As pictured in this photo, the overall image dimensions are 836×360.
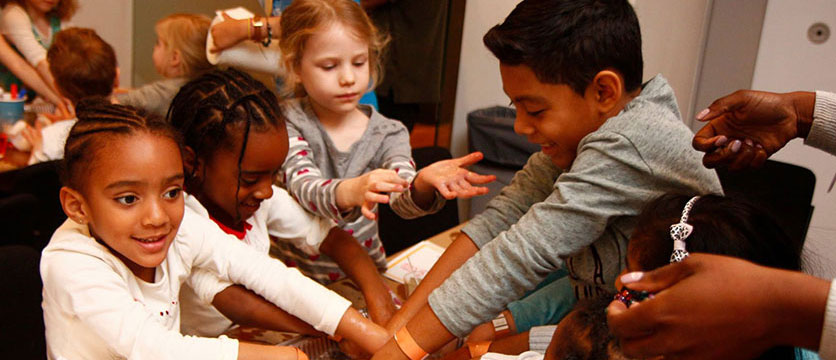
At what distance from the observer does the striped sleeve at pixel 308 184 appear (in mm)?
1378

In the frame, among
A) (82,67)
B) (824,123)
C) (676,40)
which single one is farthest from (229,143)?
(676,40)

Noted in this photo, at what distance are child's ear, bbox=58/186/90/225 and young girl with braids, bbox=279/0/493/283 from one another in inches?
21.7

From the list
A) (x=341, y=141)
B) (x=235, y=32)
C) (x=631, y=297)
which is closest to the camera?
(x=631, y=297)

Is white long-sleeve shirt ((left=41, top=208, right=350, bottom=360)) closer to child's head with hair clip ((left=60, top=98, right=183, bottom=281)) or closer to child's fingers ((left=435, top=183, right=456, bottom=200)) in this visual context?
child's head with hair clip ((left=60, top=98, right=183, bottom=281))

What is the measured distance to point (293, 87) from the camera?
1676mm

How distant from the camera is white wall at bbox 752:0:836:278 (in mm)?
2896

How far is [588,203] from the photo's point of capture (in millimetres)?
1020

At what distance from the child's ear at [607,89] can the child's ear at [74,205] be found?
860 millimetres

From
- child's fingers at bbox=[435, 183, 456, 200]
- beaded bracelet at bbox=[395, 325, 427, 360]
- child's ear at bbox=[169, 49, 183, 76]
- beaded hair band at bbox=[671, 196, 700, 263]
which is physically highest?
beaded hair band at bbox=[671, 196, 700, 263]

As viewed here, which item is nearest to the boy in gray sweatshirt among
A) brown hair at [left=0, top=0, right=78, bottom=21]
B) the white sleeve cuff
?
the white sleeve cuff

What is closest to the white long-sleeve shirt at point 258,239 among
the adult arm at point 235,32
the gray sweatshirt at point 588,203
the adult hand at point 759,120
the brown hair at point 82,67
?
the gray sweatshirt at point 588,203

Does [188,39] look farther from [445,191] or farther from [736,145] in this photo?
[736,145]

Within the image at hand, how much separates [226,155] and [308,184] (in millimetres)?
278

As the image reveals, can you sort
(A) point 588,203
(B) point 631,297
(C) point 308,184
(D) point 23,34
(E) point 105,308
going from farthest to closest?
(D) point 23,34 < (C) point 308,184 < (A) point 588,203 < (E) point 105,308 < (B) point 631,297
